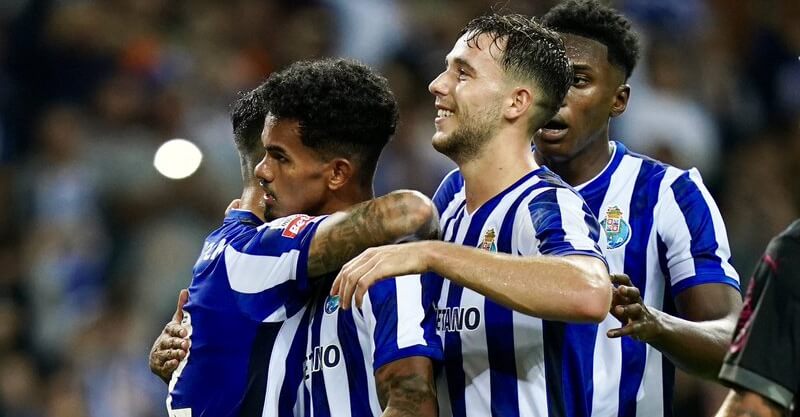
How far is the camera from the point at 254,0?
32.4 ft

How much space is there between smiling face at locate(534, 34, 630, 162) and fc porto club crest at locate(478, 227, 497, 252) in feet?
2.54

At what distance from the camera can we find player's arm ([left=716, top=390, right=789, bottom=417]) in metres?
2.67

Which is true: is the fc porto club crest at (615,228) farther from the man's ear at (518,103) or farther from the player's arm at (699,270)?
the man's ear at (518,103)

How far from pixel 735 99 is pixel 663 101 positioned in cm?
94

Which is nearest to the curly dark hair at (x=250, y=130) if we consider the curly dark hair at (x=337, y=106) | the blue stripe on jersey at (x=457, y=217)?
the curly dark hair at (x=337, y=106)

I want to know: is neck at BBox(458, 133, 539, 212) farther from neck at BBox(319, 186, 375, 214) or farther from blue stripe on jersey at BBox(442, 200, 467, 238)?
neck at BBox(319, 186, 375, 214)

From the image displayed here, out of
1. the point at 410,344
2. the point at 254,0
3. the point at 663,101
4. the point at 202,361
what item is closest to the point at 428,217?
the point at 410,344

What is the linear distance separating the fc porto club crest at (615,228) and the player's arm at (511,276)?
1.04 meters

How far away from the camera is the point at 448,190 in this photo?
171 inches

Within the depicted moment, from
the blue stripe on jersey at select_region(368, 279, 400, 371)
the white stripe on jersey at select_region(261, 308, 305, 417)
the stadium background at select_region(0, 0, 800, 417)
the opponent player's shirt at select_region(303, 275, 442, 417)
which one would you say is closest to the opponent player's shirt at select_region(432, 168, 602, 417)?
the opponent player's shirt at select_region(303, 275, 442, 417)

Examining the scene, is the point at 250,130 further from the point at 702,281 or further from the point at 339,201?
the point at 702,281

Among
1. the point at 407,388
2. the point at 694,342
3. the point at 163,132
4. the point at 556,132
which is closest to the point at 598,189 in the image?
the point at 556,132

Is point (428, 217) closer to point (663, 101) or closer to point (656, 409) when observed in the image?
point (656, 409)

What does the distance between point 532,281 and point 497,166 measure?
0.67m
